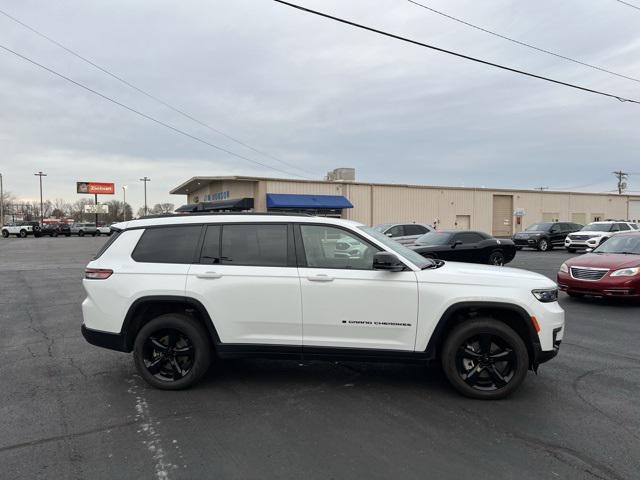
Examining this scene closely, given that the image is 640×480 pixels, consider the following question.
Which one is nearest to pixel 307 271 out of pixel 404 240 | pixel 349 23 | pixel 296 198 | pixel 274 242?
pixel 274 242

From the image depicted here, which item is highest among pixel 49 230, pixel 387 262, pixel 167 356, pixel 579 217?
pixel 579 217

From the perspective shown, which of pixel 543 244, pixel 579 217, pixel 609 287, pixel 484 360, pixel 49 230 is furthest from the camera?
pixel 49 230

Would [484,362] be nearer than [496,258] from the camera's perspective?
Yes

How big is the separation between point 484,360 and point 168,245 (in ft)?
11.3

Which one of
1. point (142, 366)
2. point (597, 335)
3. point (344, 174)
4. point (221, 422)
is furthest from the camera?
point (344, 174)

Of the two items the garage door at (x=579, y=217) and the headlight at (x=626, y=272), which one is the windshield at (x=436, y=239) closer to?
the headlight at (x=626, y=272)

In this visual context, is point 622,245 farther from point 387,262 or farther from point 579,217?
point 579,217

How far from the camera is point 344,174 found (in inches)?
1663

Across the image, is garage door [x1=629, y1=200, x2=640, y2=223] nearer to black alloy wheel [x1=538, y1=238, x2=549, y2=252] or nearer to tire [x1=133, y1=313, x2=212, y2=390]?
black alloy wheel [x1=538, y1=238, x2=549, y2=252]

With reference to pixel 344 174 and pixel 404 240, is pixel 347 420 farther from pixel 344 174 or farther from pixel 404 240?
pixel 344 174

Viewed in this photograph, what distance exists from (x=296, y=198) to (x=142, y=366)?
30.6 m

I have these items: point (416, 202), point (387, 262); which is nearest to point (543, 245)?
point (416, 202)

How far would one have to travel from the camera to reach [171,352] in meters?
4.78

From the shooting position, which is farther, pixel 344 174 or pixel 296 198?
pixel 344 174
